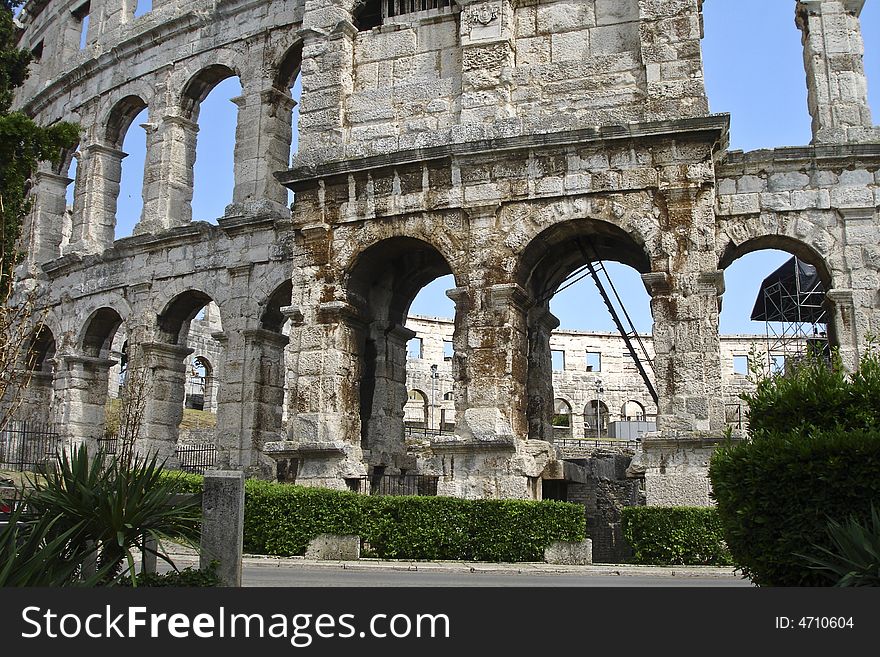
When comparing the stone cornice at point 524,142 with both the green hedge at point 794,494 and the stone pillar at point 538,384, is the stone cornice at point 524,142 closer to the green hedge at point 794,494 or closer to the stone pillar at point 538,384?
the stone pillar at point 538,384

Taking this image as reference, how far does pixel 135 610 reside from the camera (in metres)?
3.80

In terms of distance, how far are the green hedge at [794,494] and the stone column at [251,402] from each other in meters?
12.7

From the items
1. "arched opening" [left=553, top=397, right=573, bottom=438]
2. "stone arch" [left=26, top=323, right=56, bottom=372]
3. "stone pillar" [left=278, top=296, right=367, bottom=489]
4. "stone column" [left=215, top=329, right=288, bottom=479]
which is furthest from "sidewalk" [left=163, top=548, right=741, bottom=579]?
"arched opening" [left=553, top=397, right=573, bottom=438]

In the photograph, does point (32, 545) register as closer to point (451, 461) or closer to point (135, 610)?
point (135, 610)

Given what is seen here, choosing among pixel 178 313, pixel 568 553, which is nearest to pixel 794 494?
pixel 568 553

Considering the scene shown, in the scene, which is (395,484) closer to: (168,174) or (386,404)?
(386,404)

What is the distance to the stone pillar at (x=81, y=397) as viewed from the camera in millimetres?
21422

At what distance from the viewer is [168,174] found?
20.8 m

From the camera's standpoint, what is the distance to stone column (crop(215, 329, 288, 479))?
18.1m

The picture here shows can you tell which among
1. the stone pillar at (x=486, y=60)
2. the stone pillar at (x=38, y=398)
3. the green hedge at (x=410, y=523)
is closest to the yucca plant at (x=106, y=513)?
the green hedge at (x=410, y=523)

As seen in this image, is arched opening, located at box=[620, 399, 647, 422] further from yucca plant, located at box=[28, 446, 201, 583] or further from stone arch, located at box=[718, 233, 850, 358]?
yucca plant, located at box=[28, 446, 201, 583]

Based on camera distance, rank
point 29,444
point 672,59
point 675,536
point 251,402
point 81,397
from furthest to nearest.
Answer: point 29,444 < point 81,397 < point 251,402 < point 672,59 < point 675,536

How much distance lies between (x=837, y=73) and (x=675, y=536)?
28.1 feet

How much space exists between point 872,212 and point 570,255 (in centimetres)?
504
